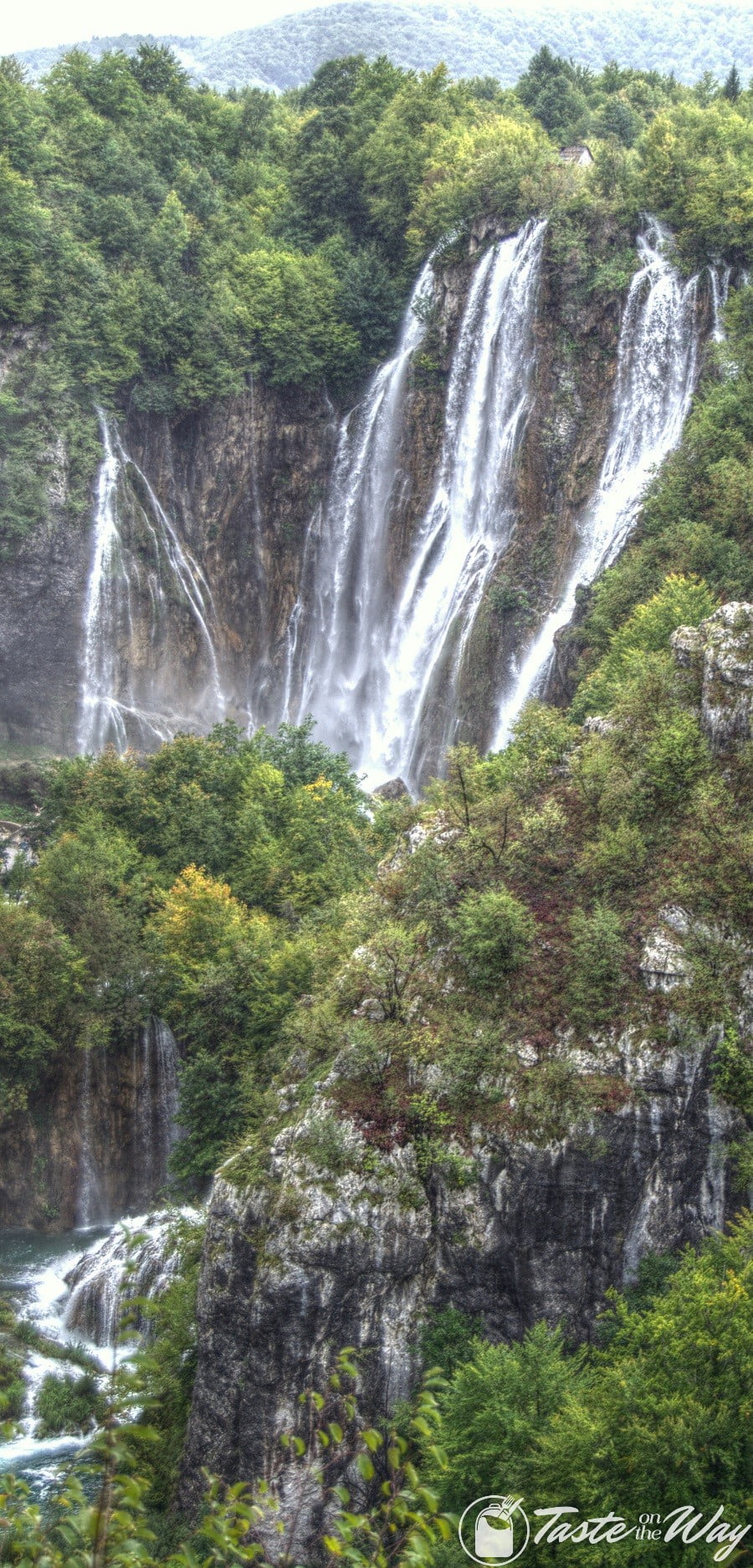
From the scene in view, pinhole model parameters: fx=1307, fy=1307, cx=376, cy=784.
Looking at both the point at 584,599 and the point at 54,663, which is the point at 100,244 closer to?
the point at 54,663

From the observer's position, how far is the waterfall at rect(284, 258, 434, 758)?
42562 mm

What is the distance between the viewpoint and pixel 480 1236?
1584cm

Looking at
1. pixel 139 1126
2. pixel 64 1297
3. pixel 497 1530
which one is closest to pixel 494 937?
pixel 497 1530

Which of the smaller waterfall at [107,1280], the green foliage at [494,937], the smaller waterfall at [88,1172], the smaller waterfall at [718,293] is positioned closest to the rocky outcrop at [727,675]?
the green foliage at [494,937]

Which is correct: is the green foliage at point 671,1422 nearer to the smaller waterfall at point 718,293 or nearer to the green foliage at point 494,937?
the green foliage at point 494,937

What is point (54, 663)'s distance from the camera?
1667 inches

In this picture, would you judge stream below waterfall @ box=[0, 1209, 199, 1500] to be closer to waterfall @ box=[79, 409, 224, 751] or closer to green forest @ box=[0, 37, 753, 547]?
waterfall @ box=[79, 409, 224, 751]

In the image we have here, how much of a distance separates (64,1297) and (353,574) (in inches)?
1058

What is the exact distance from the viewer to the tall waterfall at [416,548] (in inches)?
1503

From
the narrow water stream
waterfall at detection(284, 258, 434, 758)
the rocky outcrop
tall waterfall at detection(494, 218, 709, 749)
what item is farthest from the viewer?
waterfall at detection(284, 258, 434, 758)

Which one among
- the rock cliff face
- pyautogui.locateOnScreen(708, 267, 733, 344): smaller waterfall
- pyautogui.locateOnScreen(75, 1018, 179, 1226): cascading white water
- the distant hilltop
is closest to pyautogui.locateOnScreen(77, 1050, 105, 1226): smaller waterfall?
pyautogui.locateOnScreen(75, 1018, 179, 1226): cascading white water

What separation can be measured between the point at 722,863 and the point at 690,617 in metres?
8.06

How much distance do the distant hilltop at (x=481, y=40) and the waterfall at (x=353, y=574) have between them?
7609cm
